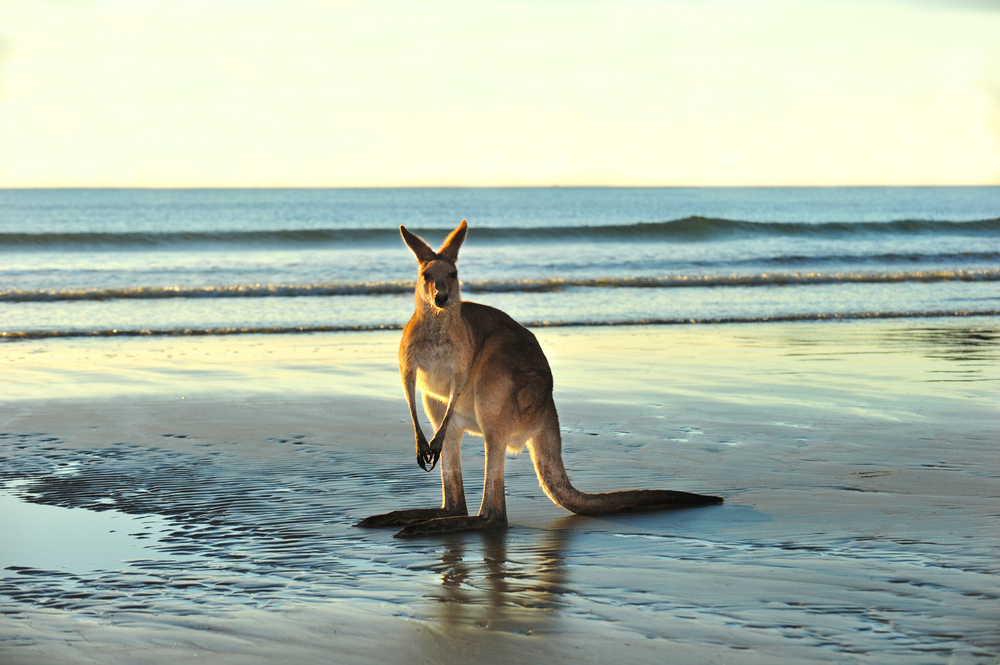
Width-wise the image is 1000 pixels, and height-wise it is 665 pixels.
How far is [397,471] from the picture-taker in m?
5.89

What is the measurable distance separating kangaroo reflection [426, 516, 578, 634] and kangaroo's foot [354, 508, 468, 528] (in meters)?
0.22

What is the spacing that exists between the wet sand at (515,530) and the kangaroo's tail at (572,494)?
0.21 feet

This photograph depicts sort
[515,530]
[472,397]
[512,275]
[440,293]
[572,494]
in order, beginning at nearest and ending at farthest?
[440,293], [472,397], [515,530], [572,494], [512,275]

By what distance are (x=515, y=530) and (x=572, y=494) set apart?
337 mm

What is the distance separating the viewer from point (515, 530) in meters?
4.61

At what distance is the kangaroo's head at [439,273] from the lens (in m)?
4.22

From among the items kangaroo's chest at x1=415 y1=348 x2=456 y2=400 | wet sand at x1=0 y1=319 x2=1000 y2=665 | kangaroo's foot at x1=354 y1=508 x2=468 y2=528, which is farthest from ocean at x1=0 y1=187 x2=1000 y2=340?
kangaroo's chest at x1=415 y1=348 x2=456 y2=400

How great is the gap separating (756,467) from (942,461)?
1.06 meters

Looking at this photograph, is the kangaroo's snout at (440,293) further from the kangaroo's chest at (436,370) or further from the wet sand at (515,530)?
the wet sand at (515,530)

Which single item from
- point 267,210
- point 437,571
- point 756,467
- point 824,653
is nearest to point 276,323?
point 756,467

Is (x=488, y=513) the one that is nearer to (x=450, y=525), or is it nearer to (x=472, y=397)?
(x=450, y=525)

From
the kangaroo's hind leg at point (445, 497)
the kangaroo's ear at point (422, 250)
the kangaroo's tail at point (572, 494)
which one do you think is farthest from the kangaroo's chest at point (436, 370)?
the kangaroo's tail at point (572, 494)

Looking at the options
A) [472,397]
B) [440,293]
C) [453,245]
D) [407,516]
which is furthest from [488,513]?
[453,245]

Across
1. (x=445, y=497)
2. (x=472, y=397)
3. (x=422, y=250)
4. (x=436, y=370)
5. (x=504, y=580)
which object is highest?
(x=422, y=250)
